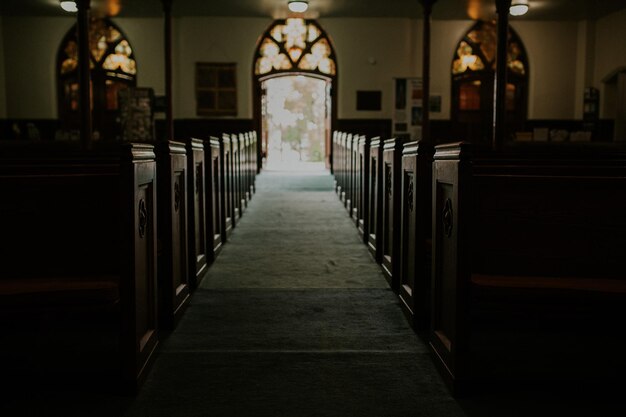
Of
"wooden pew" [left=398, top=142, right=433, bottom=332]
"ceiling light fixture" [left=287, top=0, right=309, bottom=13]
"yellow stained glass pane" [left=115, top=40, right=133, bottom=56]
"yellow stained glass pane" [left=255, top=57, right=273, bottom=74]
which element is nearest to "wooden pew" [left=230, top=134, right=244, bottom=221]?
"wooden pew" [left=398, top=142, right=433, bottom=332]

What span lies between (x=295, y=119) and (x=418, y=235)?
57.0 ft

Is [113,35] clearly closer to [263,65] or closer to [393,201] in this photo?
[263,65]

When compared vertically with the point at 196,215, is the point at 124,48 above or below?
above

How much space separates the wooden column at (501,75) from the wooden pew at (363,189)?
3.48ft

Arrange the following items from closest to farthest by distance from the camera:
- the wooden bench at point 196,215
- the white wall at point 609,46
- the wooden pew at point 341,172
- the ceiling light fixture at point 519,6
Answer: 1. the wooden bench at point 196,215
2. the wooden pew at point 341,172
3. the ceiling light fixture at point 519,6
4. the white wall at point 609,46

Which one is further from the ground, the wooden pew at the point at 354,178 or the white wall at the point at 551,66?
the white wall at the point at 551,66

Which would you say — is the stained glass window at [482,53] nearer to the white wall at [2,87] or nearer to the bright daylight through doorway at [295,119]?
the bright daylight through doorway at [295,119]

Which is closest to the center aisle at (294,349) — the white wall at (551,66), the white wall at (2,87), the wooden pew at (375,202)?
the wooden pew at (375,202)

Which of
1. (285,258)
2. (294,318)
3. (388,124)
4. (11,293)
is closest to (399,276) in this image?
(294,318)

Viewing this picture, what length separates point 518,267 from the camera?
2.50m

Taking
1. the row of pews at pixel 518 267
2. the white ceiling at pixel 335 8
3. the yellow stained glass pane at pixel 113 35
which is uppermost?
the white ceiling at pixel 335 8

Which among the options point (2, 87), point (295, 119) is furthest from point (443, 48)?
point (2, 87)

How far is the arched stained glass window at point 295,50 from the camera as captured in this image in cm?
1278

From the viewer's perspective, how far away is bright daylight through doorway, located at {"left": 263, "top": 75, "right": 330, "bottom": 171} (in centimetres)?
1955
